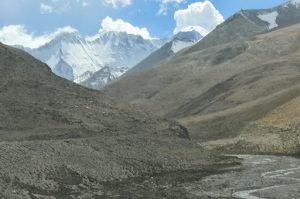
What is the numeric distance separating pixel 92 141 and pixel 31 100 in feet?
73.8

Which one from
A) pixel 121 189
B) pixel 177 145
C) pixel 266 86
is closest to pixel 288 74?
pixel 266 86

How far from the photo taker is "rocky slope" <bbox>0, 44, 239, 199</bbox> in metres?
50.4

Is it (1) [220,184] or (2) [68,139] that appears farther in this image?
(2) [68,139]

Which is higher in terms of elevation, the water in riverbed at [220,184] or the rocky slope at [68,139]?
the rocky slope at [68,139]

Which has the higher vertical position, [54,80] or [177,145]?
[54,80]

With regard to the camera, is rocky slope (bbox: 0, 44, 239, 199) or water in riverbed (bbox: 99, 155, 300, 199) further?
rocky slope (bbox: 0, 44, 239, 199)

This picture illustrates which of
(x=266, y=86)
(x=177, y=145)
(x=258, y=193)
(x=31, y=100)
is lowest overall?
(x=258, y=193)

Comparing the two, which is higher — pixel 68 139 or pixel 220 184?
pixel 68 139

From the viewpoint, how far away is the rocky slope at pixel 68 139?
165 feet

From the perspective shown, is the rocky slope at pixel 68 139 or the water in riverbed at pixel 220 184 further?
the rocky slope at pixel 68 139

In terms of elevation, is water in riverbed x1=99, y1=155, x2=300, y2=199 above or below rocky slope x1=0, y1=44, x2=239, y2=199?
below

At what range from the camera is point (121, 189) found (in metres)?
→ 52.0

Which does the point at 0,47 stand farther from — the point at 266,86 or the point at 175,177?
the point at 266,86

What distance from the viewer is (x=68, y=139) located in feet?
212
